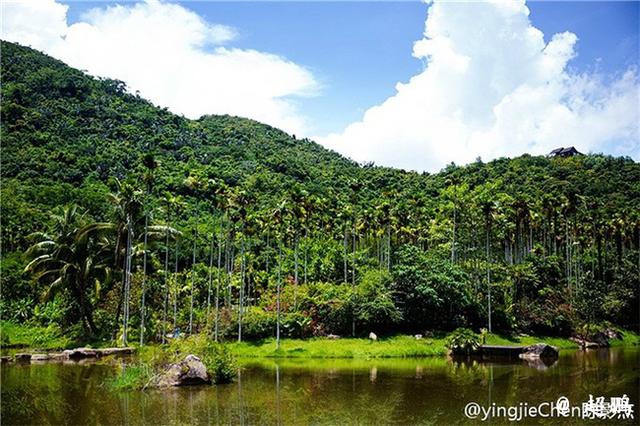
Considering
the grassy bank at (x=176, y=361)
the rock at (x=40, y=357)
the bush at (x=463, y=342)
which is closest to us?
the grassy bank at (x=176, y=361)

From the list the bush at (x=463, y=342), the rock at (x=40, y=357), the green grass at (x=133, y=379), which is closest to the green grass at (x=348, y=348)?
the bush at (x=463, y=342)

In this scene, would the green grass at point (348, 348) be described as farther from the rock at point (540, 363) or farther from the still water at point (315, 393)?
the rock at point (540, 363)

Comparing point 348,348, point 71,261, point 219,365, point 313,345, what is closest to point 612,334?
point 348,348

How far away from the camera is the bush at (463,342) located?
144 feet

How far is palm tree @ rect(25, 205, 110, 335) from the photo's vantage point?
46.0 metres

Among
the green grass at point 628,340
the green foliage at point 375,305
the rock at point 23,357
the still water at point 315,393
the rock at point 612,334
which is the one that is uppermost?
the green foliage at point 375,305

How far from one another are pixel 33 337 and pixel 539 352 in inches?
1661

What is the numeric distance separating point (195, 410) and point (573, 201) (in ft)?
159

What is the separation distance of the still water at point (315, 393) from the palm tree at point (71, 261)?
12.6 m

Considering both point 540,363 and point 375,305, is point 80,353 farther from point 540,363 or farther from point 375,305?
point 540,363

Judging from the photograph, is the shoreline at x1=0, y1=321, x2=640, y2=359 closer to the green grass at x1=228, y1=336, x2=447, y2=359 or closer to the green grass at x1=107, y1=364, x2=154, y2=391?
the green grass at x1=228, y1=336, x2=447, y2=359

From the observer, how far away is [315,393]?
24500mm

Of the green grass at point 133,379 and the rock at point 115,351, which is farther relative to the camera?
the rock at point 115,351

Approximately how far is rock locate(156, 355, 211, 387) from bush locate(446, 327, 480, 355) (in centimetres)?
2356
